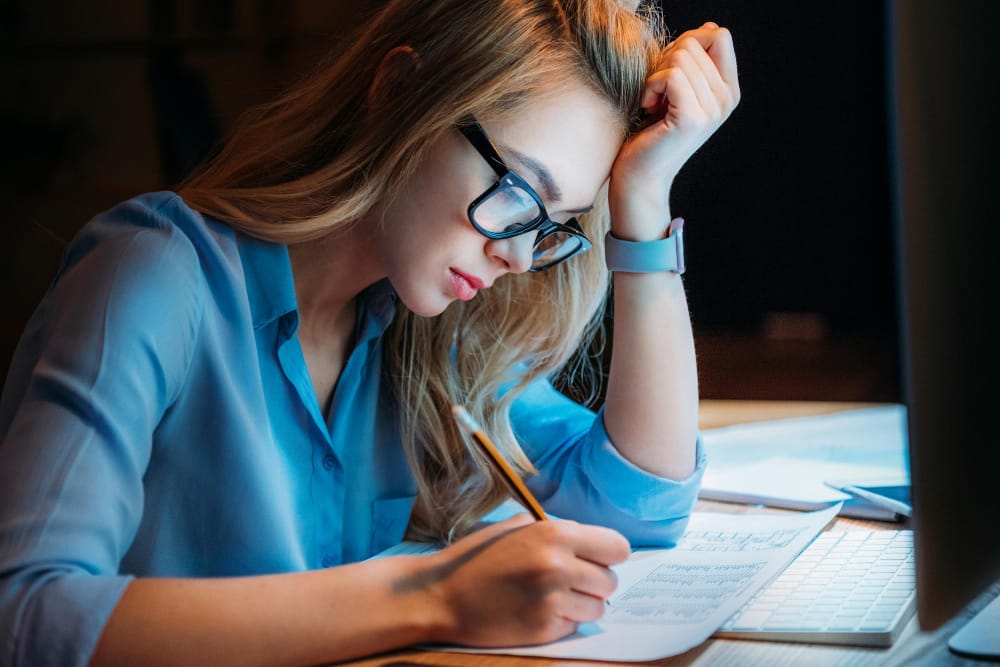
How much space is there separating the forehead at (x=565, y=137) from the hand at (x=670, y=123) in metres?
0.05

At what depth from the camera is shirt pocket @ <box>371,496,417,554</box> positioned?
1.22 metres

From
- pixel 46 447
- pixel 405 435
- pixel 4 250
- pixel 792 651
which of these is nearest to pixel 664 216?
pixel 405 435

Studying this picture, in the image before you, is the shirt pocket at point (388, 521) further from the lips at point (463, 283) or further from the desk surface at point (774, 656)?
the desk surface at point (774, 656)

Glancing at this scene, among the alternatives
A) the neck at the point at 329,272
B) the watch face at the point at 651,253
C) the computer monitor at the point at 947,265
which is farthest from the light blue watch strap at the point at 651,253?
the computer monitor at the point at 947,265

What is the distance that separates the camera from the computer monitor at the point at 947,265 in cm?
59

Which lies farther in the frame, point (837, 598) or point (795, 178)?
point (795, 178)

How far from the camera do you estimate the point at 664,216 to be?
1172 millimetres

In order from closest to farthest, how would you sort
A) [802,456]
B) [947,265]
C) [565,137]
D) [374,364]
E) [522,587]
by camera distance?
[947,265] < [522,587] < [565,137] < [374,364] < [802,456]

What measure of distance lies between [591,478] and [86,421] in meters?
0.58

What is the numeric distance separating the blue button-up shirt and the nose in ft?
0.65

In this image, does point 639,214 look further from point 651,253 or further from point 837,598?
point 837,598

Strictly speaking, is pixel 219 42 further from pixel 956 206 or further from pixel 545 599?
pixel 956 206

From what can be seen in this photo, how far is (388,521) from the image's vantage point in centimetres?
123

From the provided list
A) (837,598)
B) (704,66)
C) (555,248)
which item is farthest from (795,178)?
Answer: (837,598)
